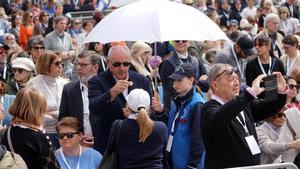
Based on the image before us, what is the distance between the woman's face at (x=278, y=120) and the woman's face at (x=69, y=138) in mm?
2060

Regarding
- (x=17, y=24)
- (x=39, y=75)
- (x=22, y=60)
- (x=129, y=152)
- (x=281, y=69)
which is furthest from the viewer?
(x=17, y=24)

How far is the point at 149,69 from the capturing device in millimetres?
11984

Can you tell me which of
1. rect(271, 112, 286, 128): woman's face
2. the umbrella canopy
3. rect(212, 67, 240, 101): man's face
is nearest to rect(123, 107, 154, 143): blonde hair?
rect(212, 67, 240, 101): man's face

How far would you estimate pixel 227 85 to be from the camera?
7277 millimetres

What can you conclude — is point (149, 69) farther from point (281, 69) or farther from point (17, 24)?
point (17, 24)

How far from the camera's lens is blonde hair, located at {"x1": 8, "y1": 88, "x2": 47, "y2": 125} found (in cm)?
697

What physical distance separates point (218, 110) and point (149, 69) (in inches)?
200

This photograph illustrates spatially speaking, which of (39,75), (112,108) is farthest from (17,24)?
(112,108)

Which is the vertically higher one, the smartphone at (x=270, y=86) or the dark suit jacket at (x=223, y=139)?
the smartphone at (x=270, y=86)

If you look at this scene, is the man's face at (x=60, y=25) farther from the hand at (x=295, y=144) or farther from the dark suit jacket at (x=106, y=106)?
the hand at (x=295, y=144)

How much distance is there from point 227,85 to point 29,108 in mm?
1656

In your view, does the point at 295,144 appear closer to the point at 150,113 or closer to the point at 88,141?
the point at 150,113

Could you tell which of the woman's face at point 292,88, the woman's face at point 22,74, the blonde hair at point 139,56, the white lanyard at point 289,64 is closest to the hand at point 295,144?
the woman's face at point 292,88

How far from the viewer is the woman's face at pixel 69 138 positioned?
780 centimetres
